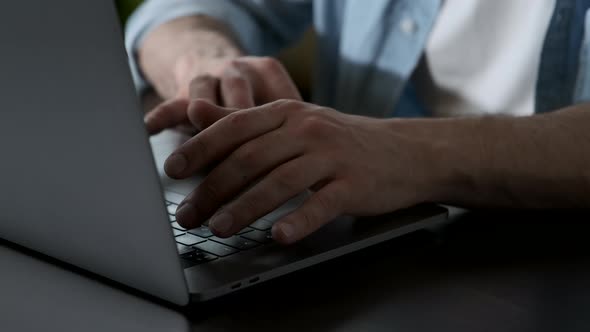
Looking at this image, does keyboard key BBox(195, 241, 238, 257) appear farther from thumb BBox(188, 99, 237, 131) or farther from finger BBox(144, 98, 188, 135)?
finger BBox(144, 98, 188, 135)

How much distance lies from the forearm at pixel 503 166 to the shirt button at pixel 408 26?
0.46 m

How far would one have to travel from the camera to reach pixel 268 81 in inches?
31.5

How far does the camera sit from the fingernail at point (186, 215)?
0.46 m

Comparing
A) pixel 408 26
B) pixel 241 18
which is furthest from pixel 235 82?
pixel 241 18

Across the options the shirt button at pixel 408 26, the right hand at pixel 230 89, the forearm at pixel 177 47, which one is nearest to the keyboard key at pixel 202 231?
the right hand at pixel 230 89

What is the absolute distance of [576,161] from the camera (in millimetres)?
569

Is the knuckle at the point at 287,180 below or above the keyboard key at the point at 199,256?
above

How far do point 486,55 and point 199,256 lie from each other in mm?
672

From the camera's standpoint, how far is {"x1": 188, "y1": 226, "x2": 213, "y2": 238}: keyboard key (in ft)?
1.52

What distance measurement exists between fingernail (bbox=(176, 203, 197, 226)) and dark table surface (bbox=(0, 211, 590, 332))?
0.07 meters

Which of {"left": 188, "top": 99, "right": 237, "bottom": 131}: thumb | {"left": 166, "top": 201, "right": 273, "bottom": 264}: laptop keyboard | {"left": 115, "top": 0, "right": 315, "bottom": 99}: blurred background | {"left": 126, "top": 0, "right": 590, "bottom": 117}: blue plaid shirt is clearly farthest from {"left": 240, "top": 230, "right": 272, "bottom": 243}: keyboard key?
{"left": 115, "top": 0, "right": 315, "bottom": 99}: blurred background

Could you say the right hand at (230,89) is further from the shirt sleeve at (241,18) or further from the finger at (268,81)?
the shirt sleeve at (241,18)

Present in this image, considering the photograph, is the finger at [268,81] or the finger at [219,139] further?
the finger at [268,81]

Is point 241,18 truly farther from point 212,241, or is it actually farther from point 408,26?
point 212,241
